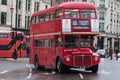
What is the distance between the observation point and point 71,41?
86.9 feet

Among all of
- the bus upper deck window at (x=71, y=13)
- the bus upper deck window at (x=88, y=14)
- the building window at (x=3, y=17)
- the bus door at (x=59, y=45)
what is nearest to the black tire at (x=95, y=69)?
the bus door at (x=59, y=45)

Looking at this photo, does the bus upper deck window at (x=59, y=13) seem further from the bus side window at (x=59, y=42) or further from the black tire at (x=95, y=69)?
the black tire at (x=95, y=69)

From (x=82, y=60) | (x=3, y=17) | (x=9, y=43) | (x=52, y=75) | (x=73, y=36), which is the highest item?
(x=3, y=17)

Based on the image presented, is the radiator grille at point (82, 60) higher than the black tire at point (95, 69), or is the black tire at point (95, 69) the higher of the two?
the radiator grille at point (82, 60)

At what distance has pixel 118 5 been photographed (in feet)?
396

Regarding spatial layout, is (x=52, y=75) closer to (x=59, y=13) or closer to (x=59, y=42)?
(x=59, y=42)

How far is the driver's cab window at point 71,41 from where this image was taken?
26453mm

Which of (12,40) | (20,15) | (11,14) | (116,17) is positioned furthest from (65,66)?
(116,17)

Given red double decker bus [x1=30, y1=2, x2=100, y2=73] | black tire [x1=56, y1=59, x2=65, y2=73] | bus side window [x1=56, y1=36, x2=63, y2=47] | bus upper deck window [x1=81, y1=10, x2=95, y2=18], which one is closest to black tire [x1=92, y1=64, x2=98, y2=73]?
red double decker bus [x1=30, y1=2, x2=100, y2=73]

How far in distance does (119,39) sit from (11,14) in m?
56.9

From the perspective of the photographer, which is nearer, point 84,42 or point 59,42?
point 84,42

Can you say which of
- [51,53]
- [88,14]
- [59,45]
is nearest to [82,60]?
[59,45]

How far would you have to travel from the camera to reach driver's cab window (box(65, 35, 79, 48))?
26453mm

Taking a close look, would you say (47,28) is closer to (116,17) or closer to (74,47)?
(74,47)
